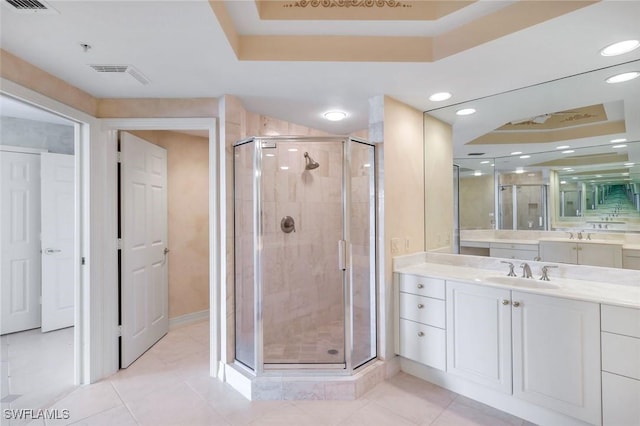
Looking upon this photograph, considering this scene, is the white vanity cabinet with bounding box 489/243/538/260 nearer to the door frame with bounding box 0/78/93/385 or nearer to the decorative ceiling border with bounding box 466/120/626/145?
the decorative ceiling border with bounding box 466/120/626/145

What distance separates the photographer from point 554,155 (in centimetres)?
227

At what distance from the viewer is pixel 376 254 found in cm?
247

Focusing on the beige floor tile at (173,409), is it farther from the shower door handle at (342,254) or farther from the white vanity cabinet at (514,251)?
the white vanity cabinet at (514,251)

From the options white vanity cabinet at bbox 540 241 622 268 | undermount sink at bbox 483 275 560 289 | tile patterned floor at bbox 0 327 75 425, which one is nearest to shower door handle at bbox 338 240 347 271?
undermount sink at bbox 483 275 560 289

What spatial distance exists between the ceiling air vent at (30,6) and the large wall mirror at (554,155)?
2.74 meters

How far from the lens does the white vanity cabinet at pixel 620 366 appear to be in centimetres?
152

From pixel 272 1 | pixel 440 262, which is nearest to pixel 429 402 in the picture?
pixel 440 262

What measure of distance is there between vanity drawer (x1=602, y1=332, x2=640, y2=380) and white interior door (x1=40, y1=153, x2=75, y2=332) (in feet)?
16.2

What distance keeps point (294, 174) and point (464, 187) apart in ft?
5.32

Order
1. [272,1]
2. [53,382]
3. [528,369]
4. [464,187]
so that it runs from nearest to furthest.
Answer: [272,1], [528,369], [53,382], [464,187]

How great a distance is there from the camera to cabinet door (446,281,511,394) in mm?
1930

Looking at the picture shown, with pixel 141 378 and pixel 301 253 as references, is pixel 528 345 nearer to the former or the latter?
pixel 301 253

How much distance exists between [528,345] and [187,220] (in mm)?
3611

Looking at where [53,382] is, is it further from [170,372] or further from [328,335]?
[328,335]
